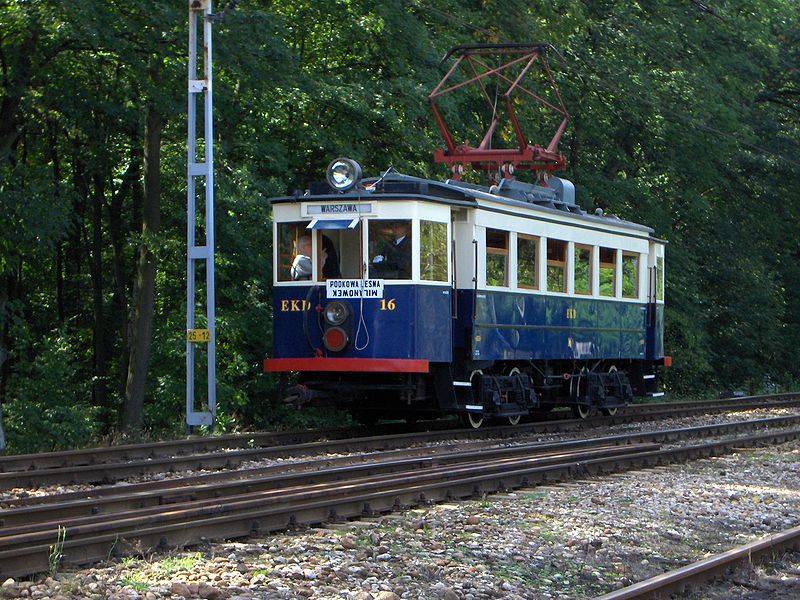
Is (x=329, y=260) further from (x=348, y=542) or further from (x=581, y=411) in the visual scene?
(x=348, y=542)

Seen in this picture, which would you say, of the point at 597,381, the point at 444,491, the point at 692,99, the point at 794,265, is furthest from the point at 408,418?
the point at 794,265

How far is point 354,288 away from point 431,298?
100 cm

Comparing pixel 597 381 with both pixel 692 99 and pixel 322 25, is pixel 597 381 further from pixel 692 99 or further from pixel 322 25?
pixel 692 99

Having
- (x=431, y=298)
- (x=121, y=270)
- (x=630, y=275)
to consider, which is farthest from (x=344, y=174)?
(x=121, y=270)

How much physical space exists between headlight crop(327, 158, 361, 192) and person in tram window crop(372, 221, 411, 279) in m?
0.79

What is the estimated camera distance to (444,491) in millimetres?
11180

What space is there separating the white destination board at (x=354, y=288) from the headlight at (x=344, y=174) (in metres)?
1.21

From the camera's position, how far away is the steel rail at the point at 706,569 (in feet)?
24.3

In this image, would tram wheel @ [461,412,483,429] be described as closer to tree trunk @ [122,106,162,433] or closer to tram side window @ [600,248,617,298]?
tram side window @ [600,248,617,298]

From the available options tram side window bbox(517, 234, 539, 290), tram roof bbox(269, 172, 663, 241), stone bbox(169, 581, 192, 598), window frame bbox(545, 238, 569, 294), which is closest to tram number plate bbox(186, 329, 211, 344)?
tram roof bbox(269, 172, 663, 241)

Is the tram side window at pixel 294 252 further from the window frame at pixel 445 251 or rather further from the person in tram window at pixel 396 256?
the window frame at pixel 445 251

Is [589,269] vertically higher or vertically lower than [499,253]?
lower

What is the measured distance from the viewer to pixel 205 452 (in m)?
14.5

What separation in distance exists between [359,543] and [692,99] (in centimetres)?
2431
